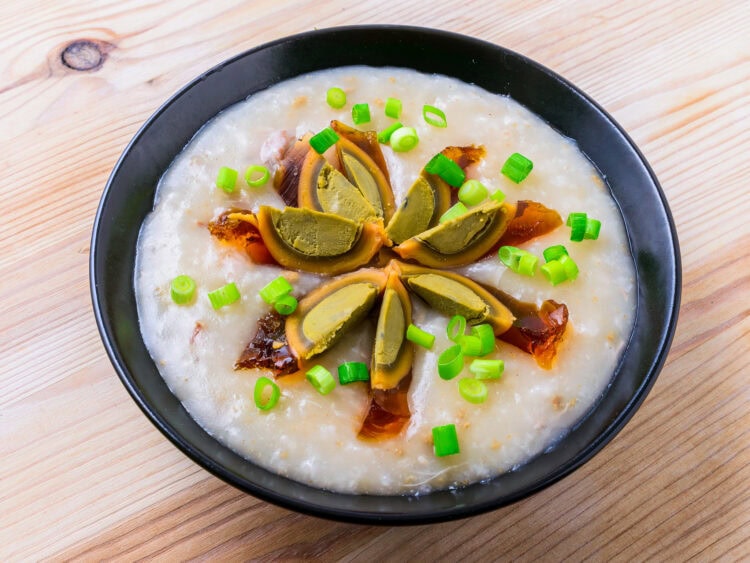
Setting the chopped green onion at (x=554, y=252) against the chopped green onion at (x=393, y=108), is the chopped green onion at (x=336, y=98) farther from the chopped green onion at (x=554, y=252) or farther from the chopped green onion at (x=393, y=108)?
the chopped green onion at (x=554, y=252)

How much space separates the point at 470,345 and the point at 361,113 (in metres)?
0.88

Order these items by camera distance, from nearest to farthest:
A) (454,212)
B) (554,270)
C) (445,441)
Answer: (445,441), (554,270), (454,212)

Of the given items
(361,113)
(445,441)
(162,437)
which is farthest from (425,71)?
(162,437)

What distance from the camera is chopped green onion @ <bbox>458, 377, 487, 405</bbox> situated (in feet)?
6.70

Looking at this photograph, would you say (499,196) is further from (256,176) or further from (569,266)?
(256,176)

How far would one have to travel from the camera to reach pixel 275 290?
7.00 feet

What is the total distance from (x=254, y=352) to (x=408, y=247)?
0.56m

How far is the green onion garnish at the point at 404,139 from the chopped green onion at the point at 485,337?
2.20 ft

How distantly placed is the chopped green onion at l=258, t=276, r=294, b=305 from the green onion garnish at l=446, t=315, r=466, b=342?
1.59 ft

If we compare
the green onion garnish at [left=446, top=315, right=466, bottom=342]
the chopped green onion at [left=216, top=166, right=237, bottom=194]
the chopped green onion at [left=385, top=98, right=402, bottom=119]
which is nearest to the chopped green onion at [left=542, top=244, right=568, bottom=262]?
the green onion garnish at [left=446, top=315, right=466, bottom=342]

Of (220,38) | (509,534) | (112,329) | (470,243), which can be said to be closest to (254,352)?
(112,329)

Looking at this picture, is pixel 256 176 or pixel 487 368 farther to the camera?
pixel 256 176

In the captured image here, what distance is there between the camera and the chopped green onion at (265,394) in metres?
2.02

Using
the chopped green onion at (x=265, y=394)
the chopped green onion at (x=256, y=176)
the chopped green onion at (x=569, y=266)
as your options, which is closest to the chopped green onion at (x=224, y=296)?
the chopped green onion at (x=265, y=394)
